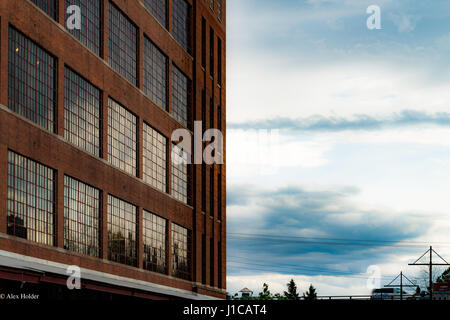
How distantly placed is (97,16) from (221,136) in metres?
29.5

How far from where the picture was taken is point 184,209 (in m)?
68.9

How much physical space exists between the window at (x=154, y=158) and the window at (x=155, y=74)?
109 inches

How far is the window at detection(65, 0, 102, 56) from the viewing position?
5003 cm

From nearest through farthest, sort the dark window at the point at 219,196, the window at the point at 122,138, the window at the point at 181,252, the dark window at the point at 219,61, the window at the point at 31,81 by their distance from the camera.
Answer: the window at the point at 31,81 → the window at the point at 122,138 → the window at the point at 181,252 → the dark window at the point at 219,196 → the dark window at the point at 219,61

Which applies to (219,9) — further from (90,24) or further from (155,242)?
(90,24)

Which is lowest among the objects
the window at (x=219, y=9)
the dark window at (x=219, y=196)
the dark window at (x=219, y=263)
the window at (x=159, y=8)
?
the dark window at (x=219, y=263)

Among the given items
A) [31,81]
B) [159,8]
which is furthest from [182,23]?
[31,81]

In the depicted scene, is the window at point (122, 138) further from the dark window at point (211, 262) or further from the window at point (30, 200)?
the dark window at point (211, 262)

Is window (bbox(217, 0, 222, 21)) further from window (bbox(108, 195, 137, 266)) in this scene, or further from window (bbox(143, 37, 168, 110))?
window (bbox(108, 195, 137, 266))

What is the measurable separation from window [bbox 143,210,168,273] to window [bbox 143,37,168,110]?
356 inches

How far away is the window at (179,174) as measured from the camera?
6712 cm

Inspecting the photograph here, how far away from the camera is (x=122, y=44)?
5738cm

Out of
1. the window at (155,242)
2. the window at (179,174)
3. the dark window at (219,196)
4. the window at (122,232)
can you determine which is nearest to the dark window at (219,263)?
the dark window at (219,196)
